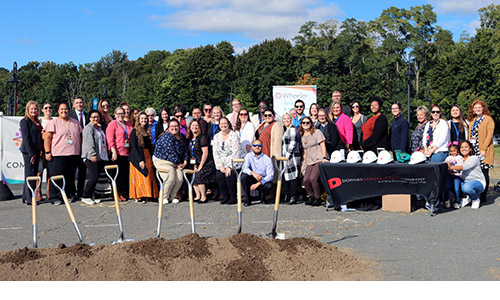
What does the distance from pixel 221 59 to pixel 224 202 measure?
59.5m

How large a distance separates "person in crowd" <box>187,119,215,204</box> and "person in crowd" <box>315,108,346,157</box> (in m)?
2.38

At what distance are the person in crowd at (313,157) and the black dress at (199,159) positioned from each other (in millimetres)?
1990

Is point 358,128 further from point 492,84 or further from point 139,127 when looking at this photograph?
point 492,84

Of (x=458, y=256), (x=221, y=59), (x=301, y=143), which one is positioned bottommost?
(x=458, y=256)

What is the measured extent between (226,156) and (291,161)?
130 cm

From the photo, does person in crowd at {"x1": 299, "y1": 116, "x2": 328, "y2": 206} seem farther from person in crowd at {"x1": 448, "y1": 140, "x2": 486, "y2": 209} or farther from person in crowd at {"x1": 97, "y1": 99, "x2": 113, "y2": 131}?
person in crowd at {"x1": 97, "y1": 99, "x2": 113, "y2": 131}

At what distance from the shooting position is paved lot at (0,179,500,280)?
18.6 feet

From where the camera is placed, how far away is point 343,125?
10.3 metres

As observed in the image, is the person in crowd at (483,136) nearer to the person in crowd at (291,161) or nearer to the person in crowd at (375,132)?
the person in crowd at (375,132)

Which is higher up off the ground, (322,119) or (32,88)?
(32,88)

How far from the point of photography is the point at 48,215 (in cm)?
910

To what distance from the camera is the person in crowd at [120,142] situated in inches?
411

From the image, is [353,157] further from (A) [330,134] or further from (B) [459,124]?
(B) [459,124]

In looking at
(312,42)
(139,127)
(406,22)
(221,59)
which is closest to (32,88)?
(221,59)
